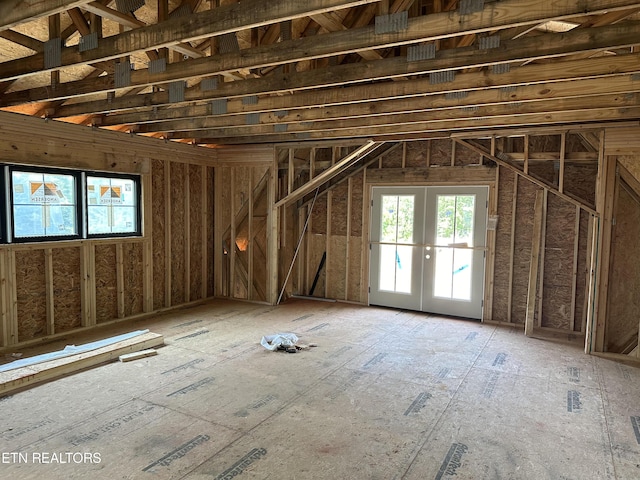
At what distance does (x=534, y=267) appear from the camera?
19.8 feet

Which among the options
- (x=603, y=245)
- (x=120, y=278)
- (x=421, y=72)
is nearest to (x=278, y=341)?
(x=120, y=278)

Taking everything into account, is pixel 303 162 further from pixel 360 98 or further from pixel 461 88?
pixel 461 88

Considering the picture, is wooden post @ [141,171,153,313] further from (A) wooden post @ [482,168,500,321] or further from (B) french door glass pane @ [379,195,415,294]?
(A) wooden post @ [482,168,500,321]

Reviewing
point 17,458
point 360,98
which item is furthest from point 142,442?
point 360,98

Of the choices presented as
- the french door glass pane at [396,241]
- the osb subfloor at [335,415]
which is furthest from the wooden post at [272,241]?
the osb subfloor at [335,415]

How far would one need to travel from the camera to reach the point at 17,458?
285cm

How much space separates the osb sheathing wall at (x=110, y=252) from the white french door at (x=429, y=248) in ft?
10.5

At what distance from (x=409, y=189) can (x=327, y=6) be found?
5156 millimetres

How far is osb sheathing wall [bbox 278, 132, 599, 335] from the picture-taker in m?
6.05

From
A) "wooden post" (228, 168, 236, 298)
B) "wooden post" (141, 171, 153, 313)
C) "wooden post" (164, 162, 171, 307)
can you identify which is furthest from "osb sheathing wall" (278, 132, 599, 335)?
"wooden post" (141, 171, 153, 313)

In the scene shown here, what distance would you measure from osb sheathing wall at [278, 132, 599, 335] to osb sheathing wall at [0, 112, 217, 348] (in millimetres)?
1976

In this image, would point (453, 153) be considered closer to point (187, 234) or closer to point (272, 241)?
point (272, 241)

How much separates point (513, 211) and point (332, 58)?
4126 millimetres

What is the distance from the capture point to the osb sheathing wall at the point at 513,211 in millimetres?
6055
